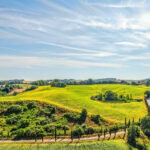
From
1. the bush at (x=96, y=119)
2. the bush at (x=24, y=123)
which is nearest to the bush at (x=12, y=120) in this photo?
the bush at (x=24, y=123)

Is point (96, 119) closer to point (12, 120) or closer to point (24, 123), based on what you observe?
point (24, 123)

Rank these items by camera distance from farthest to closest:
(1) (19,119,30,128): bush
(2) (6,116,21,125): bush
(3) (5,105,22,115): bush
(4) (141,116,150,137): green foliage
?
(3) (5,105,22,115): bush, (2) (6,116,21,125): bush, (1) (19,119,30,128): bush, (4) (141,116,150,137): green foliage

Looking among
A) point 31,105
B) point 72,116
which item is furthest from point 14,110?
point 72,116

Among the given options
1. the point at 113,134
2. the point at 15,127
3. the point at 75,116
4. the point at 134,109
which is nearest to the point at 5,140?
the point at 15,127

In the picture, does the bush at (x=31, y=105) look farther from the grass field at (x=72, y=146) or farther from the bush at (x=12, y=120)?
the grass field at (x=72, y=146)

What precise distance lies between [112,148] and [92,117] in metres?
22.0

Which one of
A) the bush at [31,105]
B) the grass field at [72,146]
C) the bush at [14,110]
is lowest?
the grass field at [72,146]

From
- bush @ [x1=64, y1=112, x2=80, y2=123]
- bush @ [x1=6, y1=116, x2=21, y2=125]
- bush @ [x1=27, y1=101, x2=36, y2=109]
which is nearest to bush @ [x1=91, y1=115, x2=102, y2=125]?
bush @ [x1=64, y1=112, x2=80, y2=123]

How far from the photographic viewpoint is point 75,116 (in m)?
55.5

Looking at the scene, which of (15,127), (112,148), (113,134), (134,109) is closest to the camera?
(112,148)

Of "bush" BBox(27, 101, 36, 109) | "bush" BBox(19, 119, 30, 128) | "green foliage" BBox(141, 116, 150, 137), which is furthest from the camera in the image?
"bush" BBox(27, 101, 36, 109)

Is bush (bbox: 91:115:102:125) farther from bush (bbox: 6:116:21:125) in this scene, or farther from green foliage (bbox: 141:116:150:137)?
bush (bbox: 6:116:21:125)

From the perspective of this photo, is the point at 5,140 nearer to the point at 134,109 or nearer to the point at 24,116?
the point at 24,116

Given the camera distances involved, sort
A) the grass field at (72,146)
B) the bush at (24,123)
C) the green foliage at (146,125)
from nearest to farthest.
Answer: the grass field at (72,146) < the green foliage at (146,125) < the bush at (24,123)
